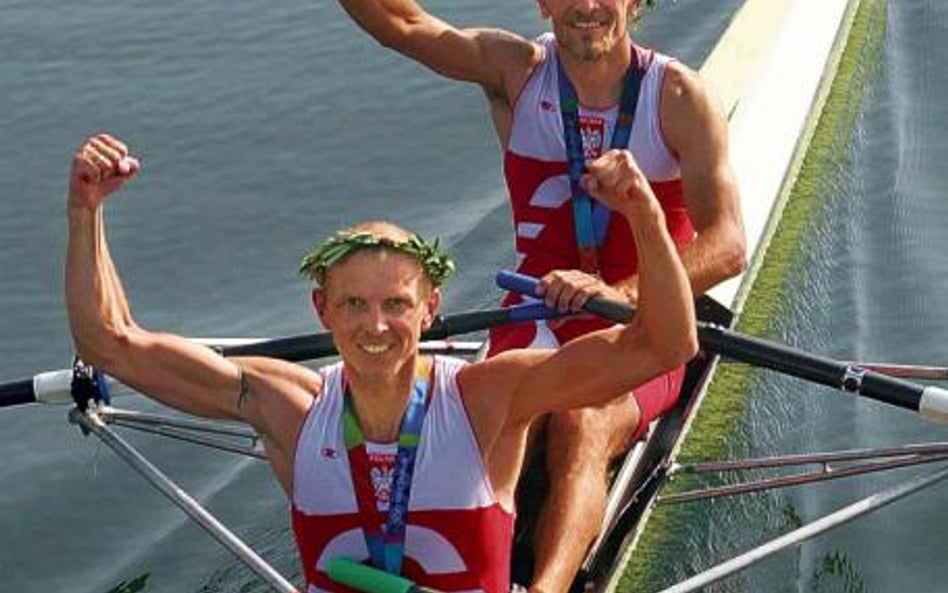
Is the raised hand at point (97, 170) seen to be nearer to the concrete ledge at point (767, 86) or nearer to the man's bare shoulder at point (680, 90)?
the man's bare shoulder at point (680, 90)

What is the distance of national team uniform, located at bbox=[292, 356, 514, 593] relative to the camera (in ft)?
17.0

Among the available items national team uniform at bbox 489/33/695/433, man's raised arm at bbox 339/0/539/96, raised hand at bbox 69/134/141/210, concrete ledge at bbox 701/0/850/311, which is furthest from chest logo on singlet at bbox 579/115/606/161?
raised hand at bbox 69/134/141/210

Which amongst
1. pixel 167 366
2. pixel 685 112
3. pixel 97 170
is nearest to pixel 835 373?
pixel 685 112

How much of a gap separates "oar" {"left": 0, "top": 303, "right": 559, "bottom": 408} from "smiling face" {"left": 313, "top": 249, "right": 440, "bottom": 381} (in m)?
1.27

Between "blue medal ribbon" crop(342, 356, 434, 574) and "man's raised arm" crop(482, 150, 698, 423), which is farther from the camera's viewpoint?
"blue medal ribbon" crop(342, 356, 434, 574)

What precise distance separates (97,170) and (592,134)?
6.67 ft

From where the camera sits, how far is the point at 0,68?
12.9 metres

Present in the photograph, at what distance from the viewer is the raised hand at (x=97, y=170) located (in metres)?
5.17

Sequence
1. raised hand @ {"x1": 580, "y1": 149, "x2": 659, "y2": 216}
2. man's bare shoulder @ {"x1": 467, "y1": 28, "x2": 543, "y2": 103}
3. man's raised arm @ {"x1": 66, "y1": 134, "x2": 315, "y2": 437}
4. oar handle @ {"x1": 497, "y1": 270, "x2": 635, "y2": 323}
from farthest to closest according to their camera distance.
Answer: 1. man's bare shoulder @ {"x1": 467, "y1": 28, "x2": 543, "y2": 103}
2. oar handle @ {"x1": 497, "y1": 270, "x2": 635, "y2": 323}
3. man's raised arm @ {"x1": 66, "y1": 134, "x2": 315, "y2": 437}
4. raised hand @ {"x1": 580, "y1": 149, "x2": 659, "y2": 216}

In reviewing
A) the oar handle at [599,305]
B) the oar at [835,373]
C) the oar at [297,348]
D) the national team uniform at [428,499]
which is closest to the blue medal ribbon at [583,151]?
the oar at [297,348]

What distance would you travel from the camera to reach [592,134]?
6.75 m

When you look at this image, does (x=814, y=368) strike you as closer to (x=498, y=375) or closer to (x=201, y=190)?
(x=498, y=375)

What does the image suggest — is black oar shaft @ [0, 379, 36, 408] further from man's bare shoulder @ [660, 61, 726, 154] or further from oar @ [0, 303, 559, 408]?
man's bare shoulder @ [660, 61, 726, 154]

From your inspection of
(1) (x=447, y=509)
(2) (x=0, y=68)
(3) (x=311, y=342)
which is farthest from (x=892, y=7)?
(1) (x=447, y=509)
